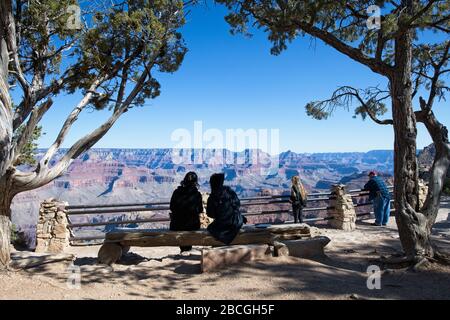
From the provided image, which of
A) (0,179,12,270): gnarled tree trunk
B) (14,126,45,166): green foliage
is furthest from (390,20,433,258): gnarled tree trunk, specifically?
(14,126,45,166): green foliage

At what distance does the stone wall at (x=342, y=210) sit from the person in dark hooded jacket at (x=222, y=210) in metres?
6.37

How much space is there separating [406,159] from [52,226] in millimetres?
9645

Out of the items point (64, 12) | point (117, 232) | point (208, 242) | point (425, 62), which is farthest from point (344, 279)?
point (64, 12)

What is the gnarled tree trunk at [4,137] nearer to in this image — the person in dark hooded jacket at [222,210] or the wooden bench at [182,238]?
the wooden bench at [182,238]

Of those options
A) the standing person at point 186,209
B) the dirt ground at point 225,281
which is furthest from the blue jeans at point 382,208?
the standing person at point 186,209

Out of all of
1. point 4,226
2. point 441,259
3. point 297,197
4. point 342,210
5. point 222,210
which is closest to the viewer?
point 4,226

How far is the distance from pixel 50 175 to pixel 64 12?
132 inches

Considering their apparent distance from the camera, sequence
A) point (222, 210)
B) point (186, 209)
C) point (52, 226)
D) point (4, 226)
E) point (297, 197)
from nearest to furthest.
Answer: point (4, 226)
point (222, 210)
point (186, 209)
point (52, 226)
point (297, 197)

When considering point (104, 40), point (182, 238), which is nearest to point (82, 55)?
point (104, 40)

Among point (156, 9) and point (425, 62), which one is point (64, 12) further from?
point (425, 62)

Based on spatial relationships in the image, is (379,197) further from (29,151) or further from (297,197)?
(29,151)

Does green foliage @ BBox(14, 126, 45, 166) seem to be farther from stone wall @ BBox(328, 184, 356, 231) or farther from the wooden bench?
stone wall @ BBox(328, 184, 356, 231)

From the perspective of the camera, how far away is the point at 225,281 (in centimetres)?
558

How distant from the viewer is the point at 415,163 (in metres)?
6.90
